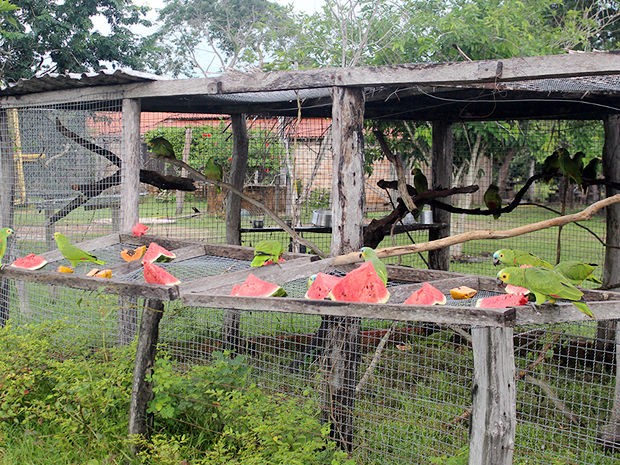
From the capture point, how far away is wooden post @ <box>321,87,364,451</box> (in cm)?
420

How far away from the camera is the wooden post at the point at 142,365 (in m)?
4.23

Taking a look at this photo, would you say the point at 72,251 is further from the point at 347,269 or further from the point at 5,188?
the point at 5,188

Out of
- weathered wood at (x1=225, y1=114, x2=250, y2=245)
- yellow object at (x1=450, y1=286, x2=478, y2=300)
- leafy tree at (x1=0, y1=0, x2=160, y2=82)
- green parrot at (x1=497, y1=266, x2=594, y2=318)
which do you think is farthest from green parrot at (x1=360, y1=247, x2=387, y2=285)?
leafy tree at (x1=0, y1=0, x2=160, y2=82)

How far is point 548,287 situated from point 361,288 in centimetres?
78

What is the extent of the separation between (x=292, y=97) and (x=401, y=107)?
0.98 metres

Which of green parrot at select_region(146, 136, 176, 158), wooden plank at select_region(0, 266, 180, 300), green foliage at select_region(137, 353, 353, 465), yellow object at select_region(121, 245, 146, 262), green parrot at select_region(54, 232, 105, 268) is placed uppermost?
green parrot at select_region(146, 136, 176, 158)

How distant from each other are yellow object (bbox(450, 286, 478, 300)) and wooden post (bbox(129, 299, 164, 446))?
Result: 5.51 feet

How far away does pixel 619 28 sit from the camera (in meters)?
16.2

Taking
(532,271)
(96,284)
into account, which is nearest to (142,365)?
(96,284)

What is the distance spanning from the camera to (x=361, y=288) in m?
3.21

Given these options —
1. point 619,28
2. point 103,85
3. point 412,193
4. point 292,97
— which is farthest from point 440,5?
point 103,85

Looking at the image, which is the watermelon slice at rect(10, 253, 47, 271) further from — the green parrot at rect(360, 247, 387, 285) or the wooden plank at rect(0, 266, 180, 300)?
the green parrot at rect(360, 247, 387, 285)

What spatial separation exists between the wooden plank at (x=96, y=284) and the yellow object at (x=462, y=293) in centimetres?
133

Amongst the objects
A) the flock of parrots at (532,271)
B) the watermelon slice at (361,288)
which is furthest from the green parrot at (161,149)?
the watermelon slice at (361,288)
